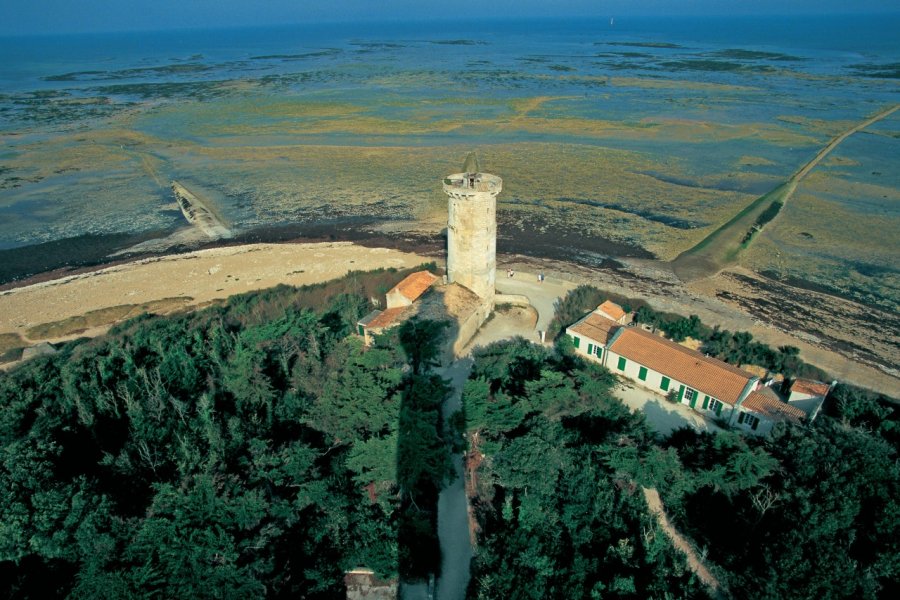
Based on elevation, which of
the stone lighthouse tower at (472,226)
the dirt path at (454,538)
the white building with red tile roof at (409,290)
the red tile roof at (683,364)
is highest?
the stone lighthouse tower at (472,226)

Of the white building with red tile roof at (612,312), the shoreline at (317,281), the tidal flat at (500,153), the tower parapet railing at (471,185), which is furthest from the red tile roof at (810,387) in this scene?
the tidal flat at (500,153)

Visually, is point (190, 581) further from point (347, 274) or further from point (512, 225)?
point (512, 225)

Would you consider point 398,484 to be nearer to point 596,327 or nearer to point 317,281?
point 596,327

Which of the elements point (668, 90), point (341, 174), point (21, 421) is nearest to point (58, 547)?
point (21, 421)

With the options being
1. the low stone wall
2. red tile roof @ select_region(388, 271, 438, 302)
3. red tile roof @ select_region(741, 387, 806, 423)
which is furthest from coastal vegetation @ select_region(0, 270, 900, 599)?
red tile roof @ select_region(388, 271, 438, 302)

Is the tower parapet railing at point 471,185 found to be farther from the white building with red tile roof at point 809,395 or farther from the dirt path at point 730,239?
the dirt path at point 730,239

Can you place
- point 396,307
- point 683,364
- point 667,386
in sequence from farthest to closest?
point 396,307
point 667,386
point 683,364

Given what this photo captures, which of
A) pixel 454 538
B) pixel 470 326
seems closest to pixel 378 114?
pixel 470 326

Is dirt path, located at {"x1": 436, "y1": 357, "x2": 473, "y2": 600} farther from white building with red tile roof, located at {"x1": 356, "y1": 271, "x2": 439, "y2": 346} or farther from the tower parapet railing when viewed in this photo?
the tower parapet railing
